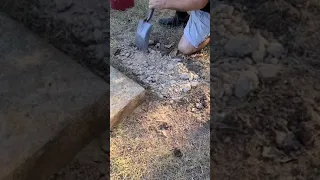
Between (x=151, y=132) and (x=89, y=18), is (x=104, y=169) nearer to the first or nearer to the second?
(x=89, y=18)

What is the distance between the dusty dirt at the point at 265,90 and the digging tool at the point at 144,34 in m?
1.30

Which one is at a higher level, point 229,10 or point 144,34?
point 229,10

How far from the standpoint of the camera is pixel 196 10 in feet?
7.80

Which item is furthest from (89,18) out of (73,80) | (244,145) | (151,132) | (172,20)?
(172,20)

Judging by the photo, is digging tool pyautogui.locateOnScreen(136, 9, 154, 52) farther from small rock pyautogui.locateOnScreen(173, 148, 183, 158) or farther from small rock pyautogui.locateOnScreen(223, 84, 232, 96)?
small rock pyautogui.locateOnScreen(223, 84, 232, 96)

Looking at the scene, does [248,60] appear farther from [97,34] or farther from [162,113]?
[162,113]

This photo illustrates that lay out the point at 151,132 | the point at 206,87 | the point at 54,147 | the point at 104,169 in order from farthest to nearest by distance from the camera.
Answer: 1. the point at 206,87
2. the point at 151,132
3. the point at 104,169
4. the point at 54,147

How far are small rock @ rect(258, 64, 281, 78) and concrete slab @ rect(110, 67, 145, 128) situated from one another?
1.02m

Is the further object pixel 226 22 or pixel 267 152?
pixel 267 152

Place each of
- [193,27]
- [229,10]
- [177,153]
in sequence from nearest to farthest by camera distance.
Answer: [229,10] → [177,153] → [193,27]

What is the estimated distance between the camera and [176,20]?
8.93 feet

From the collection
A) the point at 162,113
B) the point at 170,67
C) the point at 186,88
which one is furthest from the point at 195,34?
the point at 162,113

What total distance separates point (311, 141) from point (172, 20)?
1.63 metres

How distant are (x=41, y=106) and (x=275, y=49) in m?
0.59
